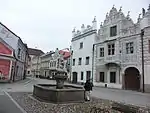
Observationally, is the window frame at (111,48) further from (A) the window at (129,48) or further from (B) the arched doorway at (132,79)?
(B) the arched doorway at (132,79)

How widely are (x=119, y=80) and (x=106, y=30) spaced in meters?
9.06

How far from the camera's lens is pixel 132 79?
85.0 ft

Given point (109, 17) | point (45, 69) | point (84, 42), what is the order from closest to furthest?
point (109, 17) → point (84, 42) → point (45, 69)

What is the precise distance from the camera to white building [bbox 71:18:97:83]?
114 ft

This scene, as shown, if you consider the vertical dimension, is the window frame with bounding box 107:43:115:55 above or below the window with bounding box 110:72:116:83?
above

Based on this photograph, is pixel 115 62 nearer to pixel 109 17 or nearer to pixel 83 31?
pixel 109 17

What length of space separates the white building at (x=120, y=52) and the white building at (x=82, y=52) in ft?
6.48

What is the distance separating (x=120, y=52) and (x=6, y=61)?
17300 millimetres

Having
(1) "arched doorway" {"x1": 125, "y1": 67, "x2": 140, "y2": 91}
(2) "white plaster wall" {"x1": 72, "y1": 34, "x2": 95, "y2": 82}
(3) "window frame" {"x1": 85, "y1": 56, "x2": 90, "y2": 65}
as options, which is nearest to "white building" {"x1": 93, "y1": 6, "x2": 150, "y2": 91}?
(1) "arched doorway" {"x1": 125, "y1": 67, "x2": 140, "y2": 91}

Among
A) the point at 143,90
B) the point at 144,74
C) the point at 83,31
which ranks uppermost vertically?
the point at 83,31

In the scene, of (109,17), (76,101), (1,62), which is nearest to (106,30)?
(109,17)

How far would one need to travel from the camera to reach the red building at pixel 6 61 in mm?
27984

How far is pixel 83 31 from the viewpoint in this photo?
38875 mm

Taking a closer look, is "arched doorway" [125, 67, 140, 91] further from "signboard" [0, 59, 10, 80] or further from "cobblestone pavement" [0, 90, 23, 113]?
"cobblestone pavement" [0, 90, 23, 113]
